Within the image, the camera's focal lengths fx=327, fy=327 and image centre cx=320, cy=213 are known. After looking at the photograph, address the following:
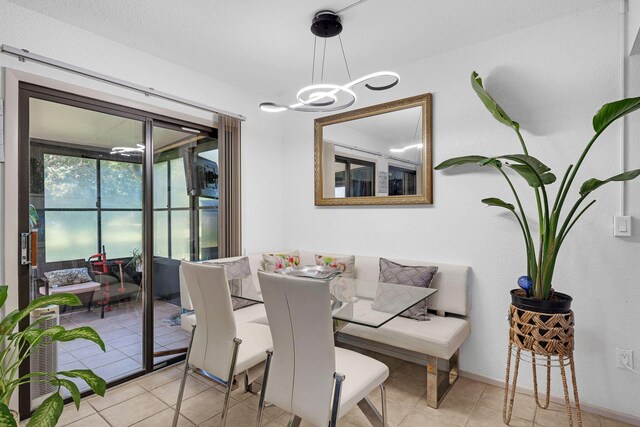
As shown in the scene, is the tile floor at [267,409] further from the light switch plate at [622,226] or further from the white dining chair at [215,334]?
the light switch plate at [622,226]

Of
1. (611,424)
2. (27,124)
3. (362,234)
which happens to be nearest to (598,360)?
(611,424)

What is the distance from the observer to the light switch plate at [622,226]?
2043 millimetres

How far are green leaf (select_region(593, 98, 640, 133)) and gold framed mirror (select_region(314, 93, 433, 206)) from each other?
1254mm

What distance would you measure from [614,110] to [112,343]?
3.59 metres

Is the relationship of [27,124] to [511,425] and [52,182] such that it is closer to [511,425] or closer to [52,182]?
[52,182]

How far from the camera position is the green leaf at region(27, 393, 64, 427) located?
3.99 feet

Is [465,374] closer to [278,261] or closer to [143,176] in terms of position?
[278,261]

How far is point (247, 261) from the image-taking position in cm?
317

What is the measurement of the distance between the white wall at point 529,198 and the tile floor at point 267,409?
9.3 inches

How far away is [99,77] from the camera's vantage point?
7.84 ft

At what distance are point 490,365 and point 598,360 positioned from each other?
669 mm

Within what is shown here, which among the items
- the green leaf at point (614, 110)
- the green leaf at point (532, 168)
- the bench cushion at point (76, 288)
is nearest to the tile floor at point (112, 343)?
the bench cushion at point (76, 288)

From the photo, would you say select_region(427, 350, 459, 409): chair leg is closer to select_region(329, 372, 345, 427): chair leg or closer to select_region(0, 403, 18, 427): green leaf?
select_region(329, 372, 345, 427): chair leg

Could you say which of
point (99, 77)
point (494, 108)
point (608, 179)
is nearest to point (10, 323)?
point (99, 77)
